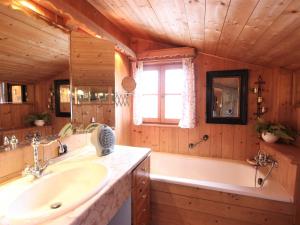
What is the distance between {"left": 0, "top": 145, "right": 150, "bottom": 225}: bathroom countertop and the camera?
0.80 meters

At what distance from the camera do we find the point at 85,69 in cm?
176

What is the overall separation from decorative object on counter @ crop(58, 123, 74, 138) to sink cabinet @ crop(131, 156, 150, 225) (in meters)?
0.67

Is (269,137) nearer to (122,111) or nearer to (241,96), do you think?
(241,96)

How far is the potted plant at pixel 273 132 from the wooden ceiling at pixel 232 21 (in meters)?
0.73

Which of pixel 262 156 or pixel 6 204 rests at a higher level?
pixel 6 204

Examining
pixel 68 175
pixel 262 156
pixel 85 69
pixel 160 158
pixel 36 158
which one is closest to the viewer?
pixel 36 158

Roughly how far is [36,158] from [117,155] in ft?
2.14

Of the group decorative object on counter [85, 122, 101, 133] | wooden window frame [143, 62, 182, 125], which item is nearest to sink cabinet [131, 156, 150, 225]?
decorative object on counter [85, 122, 101, 133]

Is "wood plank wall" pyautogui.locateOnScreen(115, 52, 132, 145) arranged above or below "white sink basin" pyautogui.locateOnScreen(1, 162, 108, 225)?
above

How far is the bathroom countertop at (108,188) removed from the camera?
2.61 ft

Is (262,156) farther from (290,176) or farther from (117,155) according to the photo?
(117,155)

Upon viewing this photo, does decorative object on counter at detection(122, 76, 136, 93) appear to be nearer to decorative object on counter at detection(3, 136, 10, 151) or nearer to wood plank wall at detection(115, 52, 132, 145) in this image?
wood plank wall at detection(115, 52, 132, 145)

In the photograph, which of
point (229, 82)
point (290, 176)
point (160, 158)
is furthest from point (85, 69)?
point (290, 176)

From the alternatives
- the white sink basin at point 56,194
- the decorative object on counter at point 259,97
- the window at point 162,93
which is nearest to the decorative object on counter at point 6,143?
the white sink basin at point 56,194
